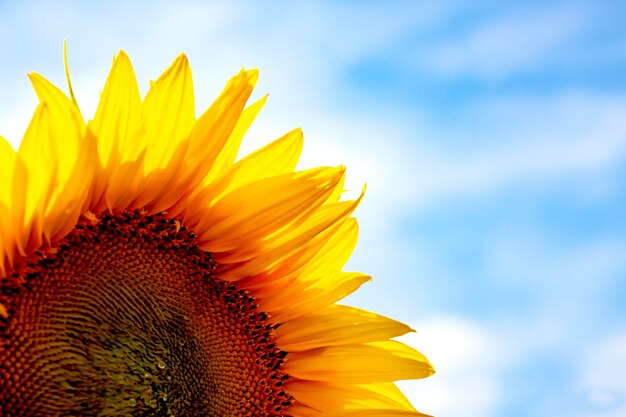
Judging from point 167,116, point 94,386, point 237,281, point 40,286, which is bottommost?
point 94,386

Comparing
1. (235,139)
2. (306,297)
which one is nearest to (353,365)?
(306,297)

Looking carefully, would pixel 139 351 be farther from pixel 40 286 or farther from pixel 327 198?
pixel 327 198

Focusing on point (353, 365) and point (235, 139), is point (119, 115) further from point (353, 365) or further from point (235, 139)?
point (353, 365)

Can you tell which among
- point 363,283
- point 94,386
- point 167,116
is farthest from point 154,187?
point 363,283

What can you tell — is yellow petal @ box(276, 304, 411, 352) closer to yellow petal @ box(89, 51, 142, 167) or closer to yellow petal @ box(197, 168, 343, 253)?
yellow petal @ box(197, 168, 343, 253)

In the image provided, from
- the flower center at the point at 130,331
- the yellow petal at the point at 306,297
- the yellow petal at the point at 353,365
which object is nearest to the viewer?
the flower center at the point at 130,331

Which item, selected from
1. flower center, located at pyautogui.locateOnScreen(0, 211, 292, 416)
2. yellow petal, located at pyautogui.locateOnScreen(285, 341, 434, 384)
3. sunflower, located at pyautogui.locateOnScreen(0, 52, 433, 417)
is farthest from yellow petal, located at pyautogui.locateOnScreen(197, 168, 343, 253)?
yellow petal, located at pyautogui.locateOnScreen(285, 341, 434, 384)

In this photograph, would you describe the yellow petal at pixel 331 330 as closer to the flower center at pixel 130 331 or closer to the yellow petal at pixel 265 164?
the flower center at pixel 130 331

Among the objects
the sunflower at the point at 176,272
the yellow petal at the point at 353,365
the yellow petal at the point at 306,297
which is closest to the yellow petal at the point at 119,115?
the sunflower at the point at 176,272
